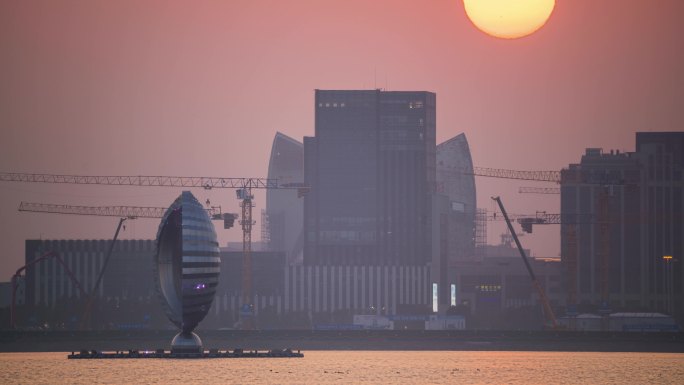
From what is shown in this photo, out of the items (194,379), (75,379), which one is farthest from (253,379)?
(75,379)

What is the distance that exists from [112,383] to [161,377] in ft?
30.5

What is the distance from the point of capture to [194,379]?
194500mm

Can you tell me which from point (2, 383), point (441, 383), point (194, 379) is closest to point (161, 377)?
point (194, 379)

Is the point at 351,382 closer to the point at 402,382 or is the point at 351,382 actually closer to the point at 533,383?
the point at 402,382

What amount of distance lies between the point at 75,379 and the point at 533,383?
193 ft

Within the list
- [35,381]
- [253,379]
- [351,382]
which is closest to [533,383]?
[351,382]

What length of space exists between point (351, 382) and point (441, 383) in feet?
37.5

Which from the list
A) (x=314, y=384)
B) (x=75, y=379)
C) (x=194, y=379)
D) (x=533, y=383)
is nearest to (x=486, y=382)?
(x=533, y=383)

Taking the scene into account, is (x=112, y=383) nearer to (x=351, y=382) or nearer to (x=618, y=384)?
(x=351, y=382)

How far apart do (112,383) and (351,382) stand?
3001cm

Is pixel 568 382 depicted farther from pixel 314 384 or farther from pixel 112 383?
pixel 112 383

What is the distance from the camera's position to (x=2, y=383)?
196750 millimetres

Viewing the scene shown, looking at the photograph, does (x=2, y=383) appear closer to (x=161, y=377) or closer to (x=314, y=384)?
(x=161, y=377)

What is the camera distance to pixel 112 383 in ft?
622
